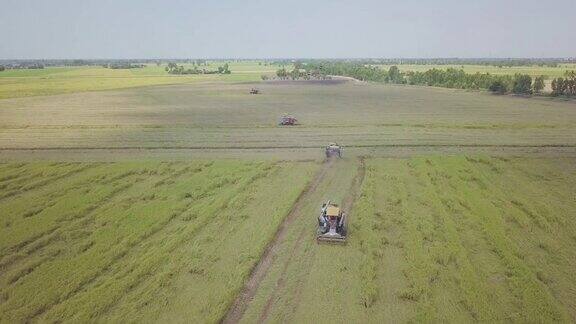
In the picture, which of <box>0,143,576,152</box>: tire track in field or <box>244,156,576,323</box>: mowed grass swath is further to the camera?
<box>0,143,576,152</box>: tire track in field

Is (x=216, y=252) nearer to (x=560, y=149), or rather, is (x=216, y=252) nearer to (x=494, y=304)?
(x=494, y=304)

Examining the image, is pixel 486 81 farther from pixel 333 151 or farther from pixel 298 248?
pixel 298 248

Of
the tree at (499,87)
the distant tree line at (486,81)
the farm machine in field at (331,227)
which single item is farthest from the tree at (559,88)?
the farm machine in field at (331,227)

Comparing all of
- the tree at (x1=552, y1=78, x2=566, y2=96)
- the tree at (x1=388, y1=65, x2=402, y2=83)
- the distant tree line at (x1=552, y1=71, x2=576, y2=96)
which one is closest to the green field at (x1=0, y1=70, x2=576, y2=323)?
the tree at (x1=552, y1=78, x2=566, y2=96)

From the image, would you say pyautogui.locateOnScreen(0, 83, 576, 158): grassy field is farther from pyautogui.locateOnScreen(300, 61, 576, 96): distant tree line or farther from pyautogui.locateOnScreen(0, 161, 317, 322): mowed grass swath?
pyautogui.locateOnScreen(300, 61, 576, 96): distant tree line

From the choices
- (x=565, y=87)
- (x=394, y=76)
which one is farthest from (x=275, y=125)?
(x=394, y=76)
